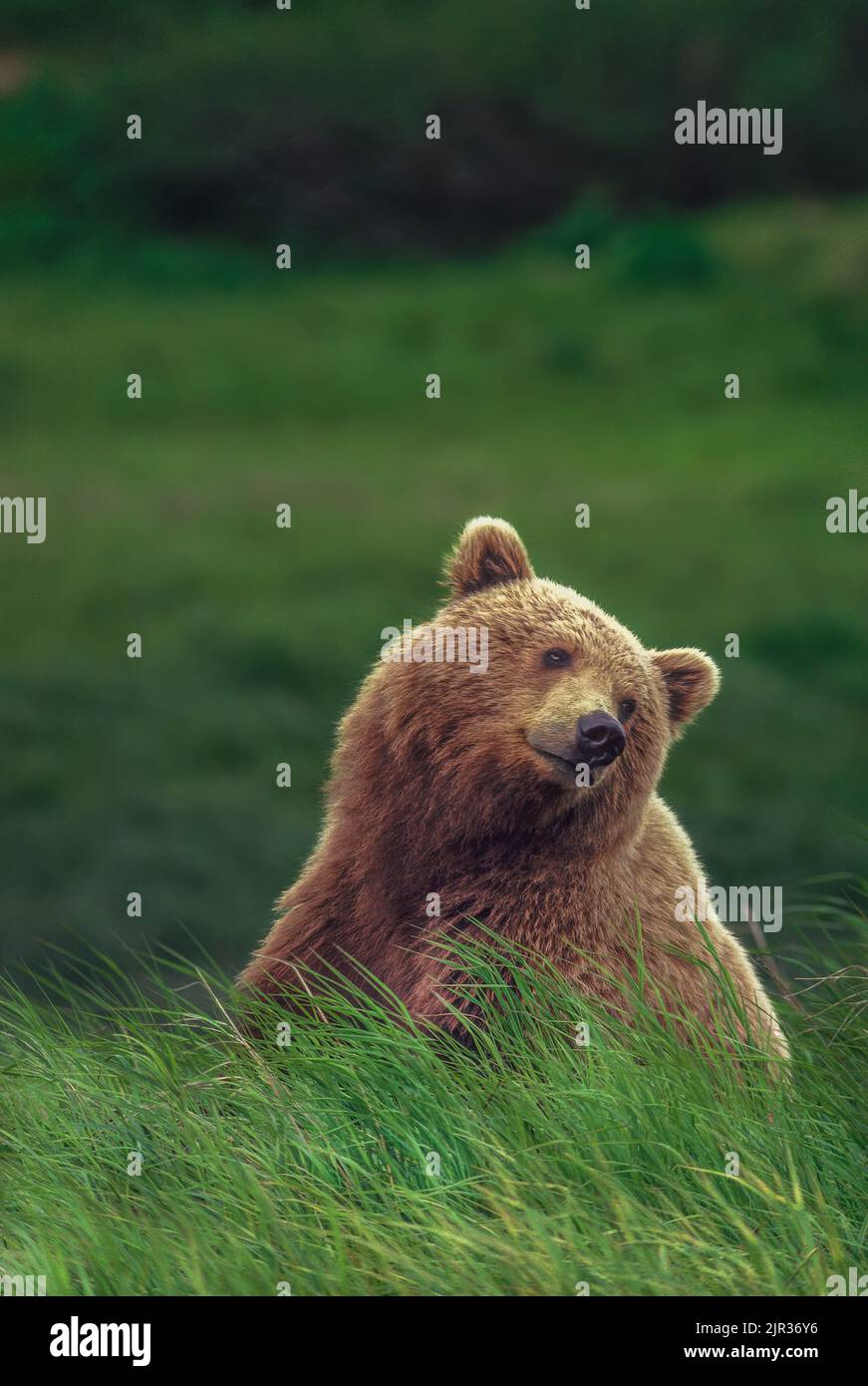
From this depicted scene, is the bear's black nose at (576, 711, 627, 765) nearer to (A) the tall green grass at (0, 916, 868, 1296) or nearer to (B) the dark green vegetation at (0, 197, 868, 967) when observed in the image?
(A) the tall green grass at (0, 916, 868, 1296)

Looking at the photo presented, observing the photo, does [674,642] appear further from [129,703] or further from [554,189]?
[554,189]

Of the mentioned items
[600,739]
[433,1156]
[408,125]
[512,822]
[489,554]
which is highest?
[408,125]

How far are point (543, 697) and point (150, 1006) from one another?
1.21 metres

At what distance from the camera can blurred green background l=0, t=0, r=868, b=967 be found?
12.7 meters

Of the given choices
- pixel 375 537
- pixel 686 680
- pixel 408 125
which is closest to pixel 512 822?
pixel 686 680

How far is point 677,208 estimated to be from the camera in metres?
22.9

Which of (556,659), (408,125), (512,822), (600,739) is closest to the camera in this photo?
(600,739)

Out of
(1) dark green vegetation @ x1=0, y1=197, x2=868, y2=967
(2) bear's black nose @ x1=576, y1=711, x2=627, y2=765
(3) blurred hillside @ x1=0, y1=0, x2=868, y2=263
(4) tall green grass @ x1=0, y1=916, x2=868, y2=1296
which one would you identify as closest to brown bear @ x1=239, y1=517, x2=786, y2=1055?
(2) bear's black nose @ x1=576, y1=711, x2=627, y2=765

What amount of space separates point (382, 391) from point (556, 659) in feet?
51.6

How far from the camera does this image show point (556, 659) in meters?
4.53

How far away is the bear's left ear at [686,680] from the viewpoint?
4.69 metres

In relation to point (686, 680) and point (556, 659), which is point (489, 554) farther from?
point (686, 680)

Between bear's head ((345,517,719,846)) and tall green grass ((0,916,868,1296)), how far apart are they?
433mm
